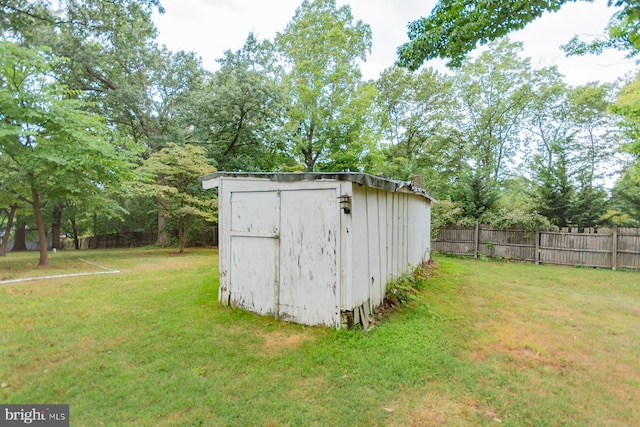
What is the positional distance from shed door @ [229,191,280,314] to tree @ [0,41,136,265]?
5842mm

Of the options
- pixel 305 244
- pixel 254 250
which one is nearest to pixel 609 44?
pixel 305 244

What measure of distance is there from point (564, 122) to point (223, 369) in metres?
23.8

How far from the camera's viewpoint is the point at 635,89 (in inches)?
357

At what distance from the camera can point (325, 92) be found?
1616cm

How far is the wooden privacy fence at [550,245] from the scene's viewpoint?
8.73m

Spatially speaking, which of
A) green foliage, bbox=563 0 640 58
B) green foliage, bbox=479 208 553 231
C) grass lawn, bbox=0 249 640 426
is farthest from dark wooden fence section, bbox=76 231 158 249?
green foliage, bbox=563 0 640 58

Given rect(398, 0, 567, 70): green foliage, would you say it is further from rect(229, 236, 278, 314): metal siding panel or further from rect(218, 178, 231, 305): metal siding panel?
rect(229, 236, 278, 314): metal siding panel

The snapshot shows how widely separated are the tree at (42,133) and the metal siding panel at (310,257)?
6.78 m

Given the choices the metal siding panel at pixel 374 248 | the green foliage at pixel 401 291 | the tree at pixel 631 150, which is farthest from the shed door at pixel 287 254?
the tree at pixel 631 150

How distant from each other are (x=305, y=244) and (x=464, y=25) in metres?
3.88

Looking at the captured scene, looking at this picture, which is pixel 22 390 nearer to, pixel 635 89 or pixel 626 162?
pixel 635 89

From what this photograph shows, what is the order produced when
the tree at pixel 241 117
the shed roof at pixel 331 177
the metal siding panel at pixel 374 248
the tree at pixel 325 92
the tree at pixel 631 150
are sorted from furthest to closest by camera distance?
the tree at pixel 325 92, the tree at pixel 241 117, the tree at pixel 631 150, the metal siding panel at pixel 374 248, the shed roof at pixel 331 177

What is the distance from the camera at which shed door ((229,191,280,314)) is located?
411 cm

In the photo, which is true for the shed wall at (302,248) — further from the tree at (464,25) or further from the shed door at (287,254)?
the tree at (464,25)
